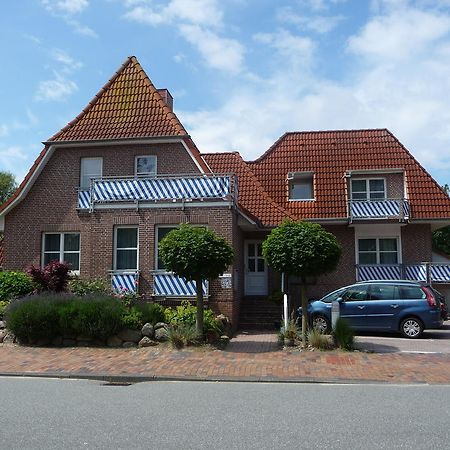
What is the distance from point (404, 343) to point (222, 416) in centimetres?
921

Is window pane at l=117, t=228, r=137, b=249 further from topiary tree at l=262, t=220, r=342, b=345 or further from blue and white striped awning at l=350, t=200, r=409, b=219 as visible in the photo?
blue and white striped awning at l=350, t=200, r=409, b=219

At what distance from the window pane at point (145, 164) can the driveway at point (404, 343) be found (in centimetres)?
939

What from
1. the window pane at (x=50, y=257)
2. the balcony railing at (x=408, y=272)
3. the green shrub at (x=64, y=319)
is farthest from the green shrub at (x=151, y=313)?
the balcony railing at (x=408, y=272)

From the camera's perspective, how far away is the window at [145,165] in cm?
1947

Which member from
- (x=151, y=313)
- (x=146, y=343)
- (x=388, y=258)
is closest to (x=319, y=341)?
(x=146, y=343)

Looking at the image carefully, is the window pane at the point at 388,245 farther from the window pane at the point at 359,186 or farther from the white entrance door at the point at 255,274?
the white entrance door at the point at 255,274

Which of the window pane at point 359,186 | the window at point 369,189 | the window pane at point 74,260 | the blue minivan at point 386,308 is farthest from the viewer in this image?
the window pane at point 359,186

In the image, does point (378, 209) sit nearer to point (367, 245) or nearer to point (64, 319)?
point (367, 245)

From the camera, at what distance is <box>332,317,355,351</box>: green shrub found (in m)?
13.1

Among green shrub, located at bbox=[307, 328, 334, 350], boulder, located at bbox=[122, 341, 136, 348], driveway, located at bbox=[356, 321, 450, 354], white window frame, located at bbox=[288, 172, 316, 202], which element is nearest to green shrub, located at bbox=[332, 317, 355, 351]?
green shrub, located at bbox=[307, 328, 334, 350]

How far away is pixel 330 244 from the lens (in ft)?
44.0

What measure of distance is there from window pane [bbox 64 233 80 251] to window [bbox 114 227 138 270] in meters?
2.06

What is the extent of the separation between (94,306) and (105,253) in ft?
14.0

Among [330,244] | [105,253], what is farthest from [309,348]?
[105,253]
